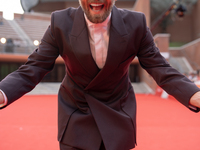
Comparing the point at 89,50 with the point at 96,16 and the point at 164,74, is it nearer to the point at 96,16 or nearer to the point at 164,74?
the point at 96,16

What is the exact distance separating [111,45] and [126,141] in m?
0.72

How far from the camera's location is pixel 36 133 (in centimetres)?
419

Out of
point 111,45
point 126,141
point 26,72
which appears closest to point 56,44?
point 26,72

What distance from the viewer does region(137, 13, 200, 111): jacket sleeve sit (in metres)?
1.27

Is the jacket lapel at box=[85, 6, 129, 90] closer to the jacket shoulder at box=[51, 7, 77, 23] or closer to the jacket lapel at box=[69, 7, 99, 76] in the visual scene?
the jacket lapel at box=[69, 7, 99, 76]

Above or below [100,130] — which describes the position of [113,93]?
above

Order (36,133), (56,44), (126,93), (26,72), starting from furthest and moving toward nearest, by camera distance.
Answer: (36,133) → (126,93) → (56,44) → (26,72)

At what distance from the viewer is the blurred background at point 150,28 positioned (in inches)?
634

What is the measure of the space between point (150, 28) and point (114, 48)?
2562 centimetres

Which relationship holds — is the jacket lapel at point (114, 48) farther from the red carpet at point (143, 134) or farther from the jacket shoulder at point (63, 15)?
the red carpet at point (143, 134)

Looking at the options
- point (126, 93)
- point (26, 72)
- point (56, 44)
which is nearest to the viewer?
point (26, 72)

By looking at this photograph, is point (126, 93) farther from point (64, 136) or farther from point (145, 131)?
point (145, 131)

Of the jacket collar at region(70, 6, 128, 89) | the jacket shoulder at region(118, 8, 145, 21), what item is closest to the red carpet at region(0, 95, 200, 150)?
the jacket collar at region(70, 6, 128, 89)

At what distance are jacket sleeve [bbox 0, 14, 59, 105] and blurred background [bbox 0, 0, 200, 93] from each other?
28.6 ft
